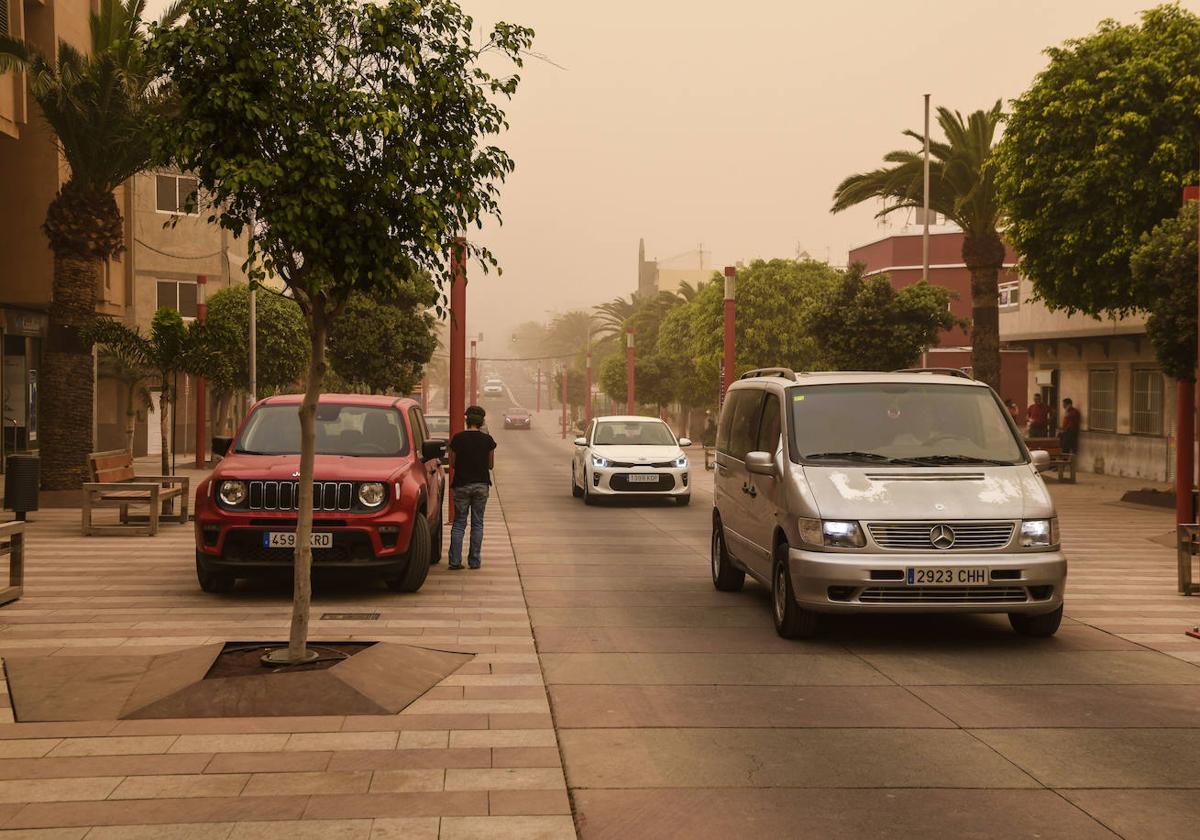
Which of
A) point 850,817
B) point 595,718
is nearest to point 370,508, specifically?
point 595,718

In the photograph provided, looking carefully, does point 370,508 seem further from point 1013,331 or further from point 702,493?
point 1013,331

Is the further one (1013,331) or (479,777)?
(1013,331)

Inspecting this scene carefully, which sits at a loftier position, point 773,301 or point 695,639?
point 773,301

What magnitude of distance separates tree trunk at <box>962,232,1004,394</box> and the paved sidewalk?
80.4ft

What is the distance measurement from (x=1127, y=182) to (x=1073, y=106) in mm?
1767

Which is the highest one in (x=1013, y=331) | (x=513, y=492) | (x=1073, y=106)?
(x=1073, y=106)

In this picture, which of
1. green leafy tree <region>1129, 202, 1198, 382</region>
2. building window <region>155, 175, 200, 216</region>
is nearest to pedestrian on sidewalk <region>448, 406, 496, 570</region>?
green leafy tree <region>1129, 202, 1198, 382</region>

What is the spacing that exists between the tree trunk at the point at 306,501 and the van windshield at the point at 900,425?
3633 mm

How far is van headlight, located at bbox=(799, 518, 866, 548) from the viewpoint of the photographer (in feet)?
32.2

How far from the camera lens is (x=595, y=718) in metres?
7.70

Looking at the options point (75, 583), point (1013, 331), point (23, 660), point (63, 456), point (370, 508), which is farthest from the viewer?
point (1013, 331)

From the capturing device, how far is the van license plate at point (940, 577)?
9.70 m

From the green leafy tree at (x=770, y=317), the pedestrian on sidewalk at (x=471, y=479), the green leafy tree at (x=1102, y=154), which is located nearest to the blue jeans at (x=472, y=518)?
the pedestrian on sidewalk at (x=471, y=479)

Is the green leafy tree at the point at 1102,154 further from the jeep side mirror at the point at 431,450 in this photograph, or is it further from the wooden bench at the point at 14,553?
the wooden bench at the point at 14,553
